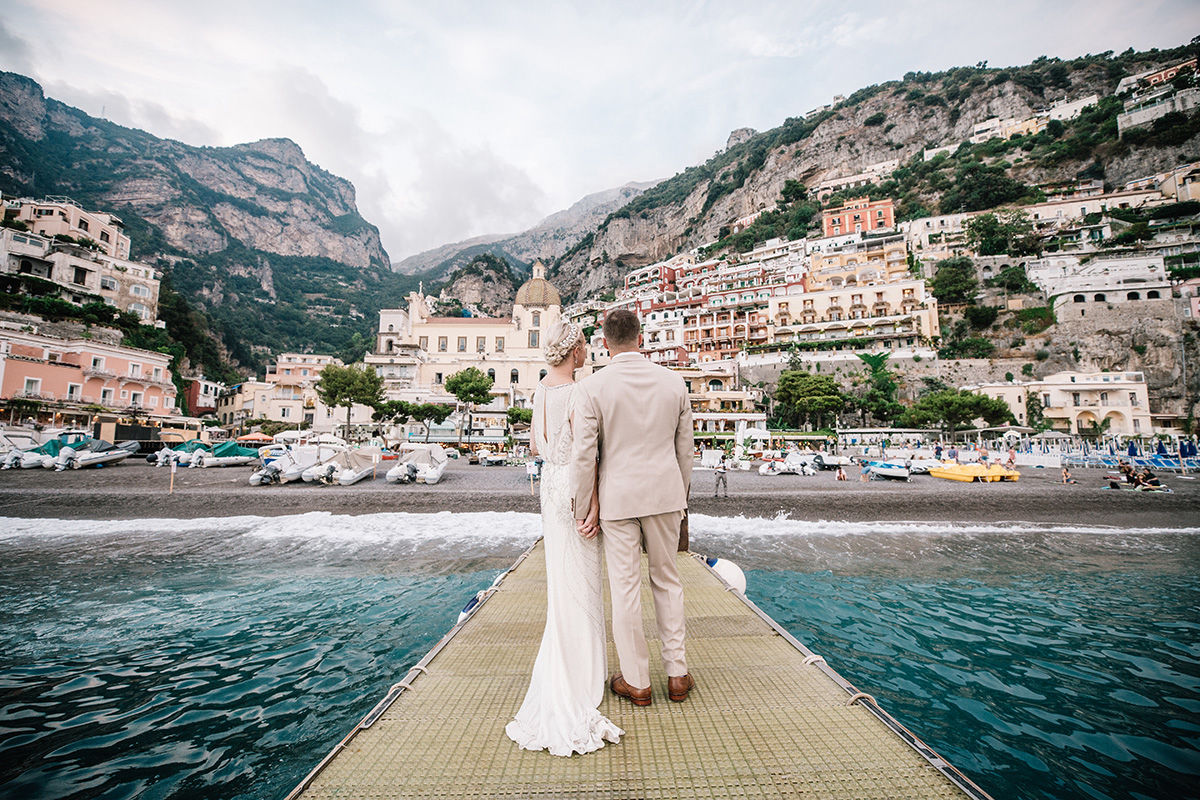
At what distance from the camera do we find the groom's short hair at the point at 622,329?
7.39ft

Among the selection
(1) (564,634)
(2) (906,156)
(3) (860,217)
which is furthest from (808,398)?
(2) (906,156)

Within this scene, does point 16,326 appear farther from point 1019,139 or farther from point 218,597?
point 1019,139

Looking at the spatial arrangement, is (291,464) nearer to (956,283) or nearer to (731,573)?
(731,573)

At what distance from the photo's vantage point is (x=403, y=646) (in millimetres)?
3830

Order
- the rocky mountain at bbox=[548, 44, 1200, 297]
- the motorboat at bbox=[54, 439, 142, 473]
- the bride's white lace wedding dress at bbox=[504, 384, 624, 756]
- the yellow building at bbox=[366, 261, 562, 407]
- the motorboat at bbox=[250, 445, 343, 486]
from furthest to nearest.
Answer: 1. the rocky mountain at bbox=[548, 44, 1200, 297]
2. the yellow building at bbox=[366, 261, 562, 407]
3. the motorboat at bbox=[54, 439, 142, 473]
4. the motorboat at bbox=[250, 445, 343, 486]
5. the bride's white lace wedding dress at bbox=[504, 384, 624, 756]

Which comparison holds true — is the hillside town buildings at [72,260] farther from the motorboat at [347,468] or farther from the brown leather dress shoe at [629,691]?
the brown leather dress shoe at [629,691]

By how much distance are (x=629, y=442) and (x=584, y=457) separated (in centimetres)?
22

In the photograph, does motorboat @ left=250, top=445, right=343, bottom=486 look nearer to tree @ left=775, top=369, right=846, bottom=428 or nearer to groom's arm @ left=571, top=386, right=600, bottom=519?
groom's arm @ left=571, top=386, right=600, bottom=519

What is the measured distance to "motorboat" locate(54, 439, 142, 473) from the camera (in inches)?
591

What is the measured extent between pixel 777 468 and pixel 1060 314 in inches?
1411

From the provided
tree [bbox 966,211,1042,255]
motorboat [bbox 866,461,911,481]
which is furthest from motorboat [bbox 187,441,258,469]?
tree [bbox 966,211,1042,255]

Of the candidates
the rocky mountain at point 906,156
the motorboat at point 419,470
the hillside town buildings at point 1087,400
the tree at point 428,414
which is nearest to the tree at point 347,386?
the tree at point 428,414

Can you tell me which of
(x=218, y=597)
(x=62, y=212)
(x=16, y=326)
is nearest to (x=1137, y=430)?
(x=218, y=597)

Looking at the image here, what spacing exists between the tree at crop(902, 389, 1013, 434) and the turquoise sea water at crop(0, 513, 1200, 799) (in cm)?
2322
